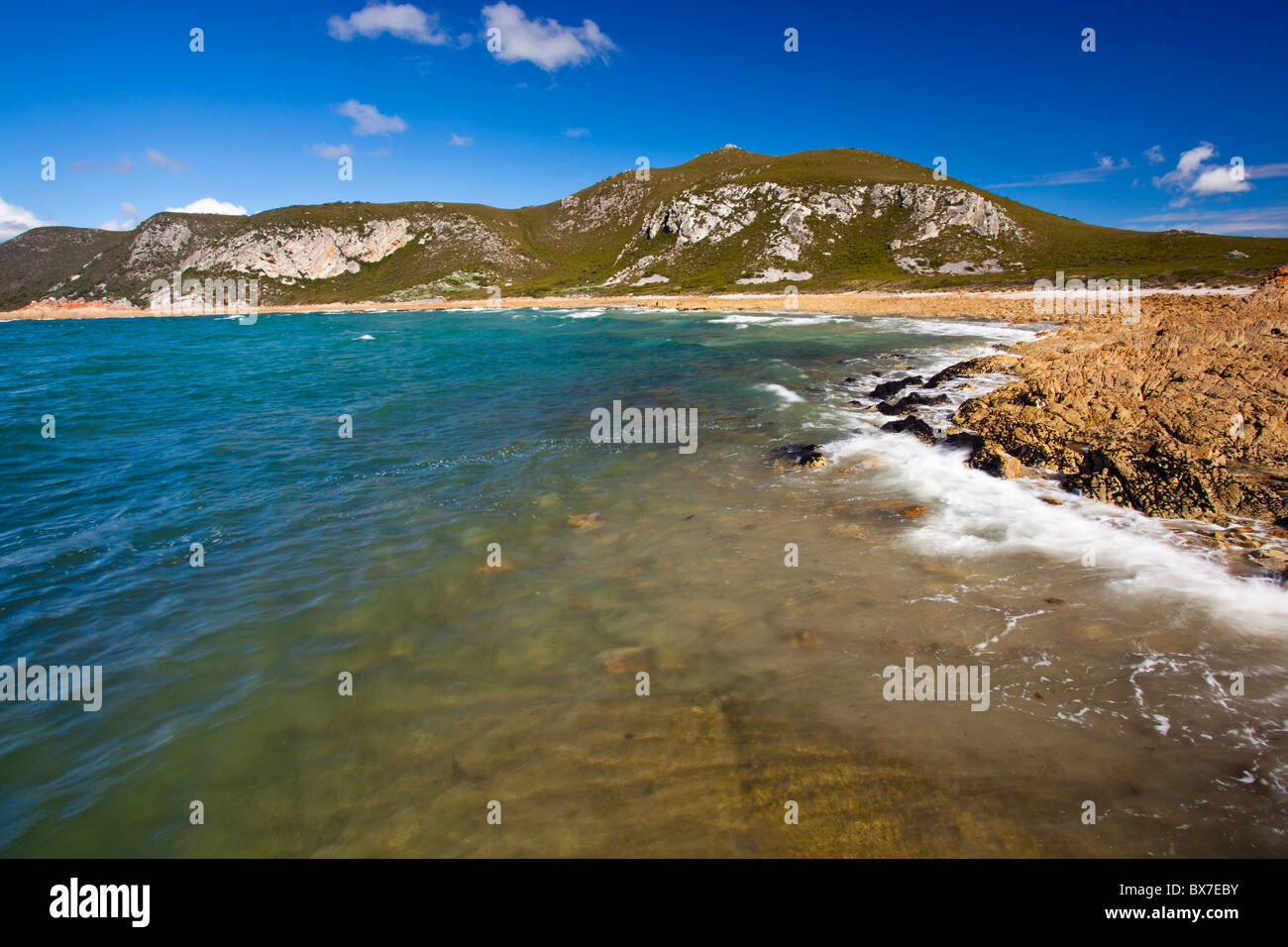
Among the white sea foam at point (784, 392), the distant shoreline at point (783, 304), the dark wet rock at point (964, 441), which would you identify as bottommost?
the dark wet rock at point (964, 441)

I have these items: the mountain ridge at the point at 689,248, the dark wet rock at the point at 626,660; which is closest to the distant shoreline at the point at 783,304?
the mountain ridge at the point at 689,248

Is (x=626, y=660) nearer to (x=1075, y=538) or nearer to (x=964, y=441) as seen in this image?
(x=1075, y=538)

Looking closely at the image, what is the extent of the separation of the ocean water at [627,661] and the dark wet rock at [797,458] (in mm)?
648

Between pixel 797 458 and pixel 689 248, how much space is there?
144381mm

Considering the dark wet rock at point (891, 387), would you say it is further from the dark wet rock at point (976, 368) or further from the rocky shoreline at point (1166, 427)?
the rocky shoreline at point (1166, 427)

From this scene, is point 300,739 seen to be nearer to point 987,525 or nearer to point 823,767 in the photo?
point 823,767

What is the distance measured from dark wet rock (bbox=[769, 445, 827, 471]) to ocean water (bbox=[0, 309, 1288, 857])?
648 millimetres

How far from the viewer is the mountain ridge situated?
98.5m

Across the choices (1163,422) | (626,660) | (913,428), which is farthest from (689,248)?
(626,660)

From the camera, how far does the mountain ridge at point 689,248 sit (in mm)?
98500

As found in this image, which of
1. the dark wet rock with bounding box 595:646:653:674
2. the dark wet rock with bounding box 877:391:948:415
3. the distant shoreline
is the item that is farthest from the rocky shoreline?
the distant shoreline

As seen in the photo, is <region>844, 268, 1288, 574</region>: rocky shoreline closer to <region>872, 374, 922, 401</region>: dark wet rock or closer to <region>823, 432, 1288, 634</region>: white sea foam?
<region>823, 432, 1288, 634</region>: white sea foam

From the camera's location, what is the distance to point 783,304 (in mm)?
75438
